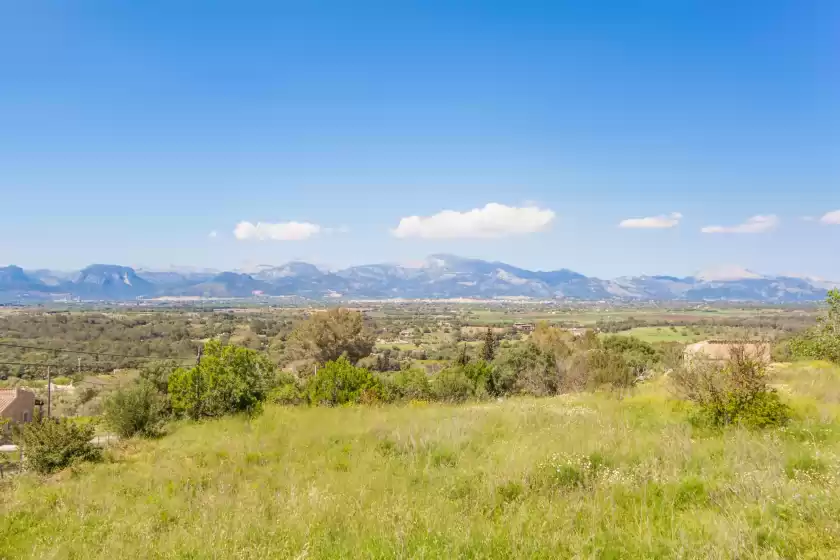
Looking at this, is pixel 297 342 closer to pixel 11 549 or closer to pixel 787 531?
pixel 11 549

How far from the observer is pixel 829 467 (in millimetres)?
6133

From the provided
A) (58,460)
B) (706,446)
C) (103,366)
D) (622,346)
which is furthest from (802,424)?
(103,366)

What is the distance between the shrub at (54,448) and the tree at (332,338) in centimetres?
3052

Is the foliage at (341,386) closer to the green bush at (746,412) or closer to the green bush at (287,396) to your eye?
the green bush at (287,396)

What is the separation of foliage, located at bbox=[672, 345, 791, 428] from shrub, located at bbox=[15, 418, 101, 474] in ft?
49.7

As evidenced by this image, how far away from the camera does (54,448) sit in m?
13.0

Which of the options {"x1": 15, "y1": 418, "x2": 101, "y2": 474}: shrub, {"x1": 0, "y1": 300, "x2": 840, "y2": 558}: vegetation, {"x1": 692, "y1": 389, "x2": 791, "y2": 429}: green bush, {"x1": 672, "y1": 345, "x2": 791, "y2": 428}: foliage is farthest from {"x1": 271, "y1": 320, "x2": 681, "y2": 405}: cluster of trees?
{"x1": 692, "y1": 389, "x2": 791, "y2": 429}: green bush

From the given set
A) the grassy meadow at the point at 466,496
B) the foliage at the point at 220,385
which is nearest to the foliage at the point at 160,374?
the foliage at the point at 220,385

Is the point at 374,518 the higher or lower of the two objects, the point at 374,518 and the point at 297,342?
the higher

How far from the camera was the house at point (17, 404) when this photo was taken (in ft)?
108

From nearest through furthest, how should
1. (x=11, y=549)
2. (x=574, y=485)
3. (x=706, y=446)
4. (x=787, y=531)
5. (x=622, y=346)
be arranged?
(x=787, y=531) → (x=11, y=549) → (x=574, y=485) → (x=706, y=446) → (x=622, y=346)

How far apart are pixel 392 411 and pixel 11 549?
1006 cm

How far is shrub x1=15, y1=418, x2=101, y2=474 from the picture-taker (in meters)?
12.8

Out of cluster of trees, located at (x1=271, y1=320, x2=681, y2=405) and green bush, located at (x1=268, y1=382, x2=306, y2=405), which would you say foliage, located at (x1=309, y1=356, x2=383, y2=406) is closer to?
cluster of trees, located at (x1=271, y1=320, x2=681, y2=405)
